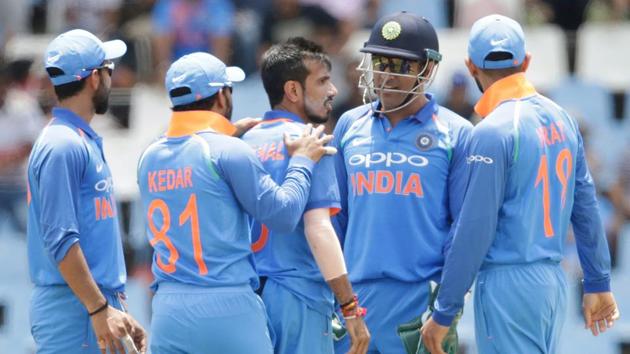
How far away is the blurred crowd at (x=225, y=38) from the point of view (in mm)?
12516

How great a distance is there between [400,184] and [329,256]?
61 centimetres

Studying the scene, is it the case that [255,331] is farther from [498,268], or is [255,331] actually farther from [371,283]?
[498,268]

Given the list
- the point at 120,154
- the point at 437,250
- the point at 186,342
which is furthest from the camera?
the point at 120,154

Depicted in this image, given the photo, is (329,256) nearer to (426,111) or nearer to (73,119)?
(426,111)

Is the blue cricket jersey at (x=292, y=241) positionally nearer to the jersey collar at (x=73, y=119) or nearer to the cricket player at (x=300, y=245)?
the cricket player at (x=300, y=245)

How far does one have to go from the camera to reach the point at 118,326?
22.0 feet

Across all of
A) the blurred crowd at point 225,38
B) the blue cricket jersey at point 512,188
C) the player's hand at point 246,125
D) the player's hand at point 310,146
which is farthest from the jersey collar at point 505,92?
the blurred crowd at point 225,38

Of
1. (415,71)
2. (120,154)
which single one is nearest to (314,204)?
(415,71)

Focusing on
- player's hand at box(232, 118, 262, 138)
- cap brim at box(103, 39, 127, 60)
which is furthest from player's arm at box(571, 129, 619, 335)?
cap brim at box(103, 39, 127, 60)

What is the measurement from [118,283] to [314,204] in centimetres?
107

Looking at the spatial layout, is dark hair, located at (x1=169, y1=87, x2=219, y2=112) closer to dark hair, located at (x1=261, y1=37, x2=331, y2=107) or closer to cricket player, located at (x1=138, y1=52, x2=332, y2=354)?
cricket player, located at (x1=138, y1=52, x2=332, y2=354)

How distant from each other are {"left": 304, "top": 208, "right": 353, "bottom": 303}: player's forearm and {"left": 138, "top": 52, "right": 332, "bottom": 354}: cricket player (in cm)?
15

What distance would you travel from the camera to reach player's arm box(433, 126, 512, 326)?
256 inches

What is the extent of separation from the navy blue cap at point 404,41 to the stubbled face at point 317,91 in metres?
0.24
